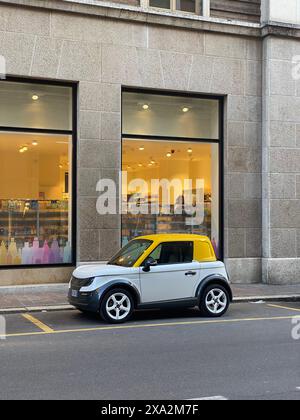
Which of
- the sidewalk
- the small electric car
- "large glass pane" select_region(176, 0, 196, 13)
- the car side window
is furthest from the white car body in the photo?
"large glass pane" select_region(176, 0, 196, 13)

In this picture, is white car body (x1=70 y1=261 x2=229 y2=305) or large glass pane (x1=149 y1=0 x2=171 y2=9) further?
large glass pane (x1=149 y1=0 x2=171 y2=9)

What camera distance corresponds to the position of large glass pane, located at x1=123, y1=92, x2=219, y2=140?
52.5 ft

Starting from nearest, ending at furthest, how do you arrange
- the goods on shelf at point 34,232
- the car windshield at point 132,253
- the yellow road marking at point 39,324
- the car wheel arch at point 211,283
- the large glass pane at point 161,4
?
the yellow road marking at point 39,324, the car windshield at point 132,253, the car wheel arch at point 211,283, the goods on shelf at point 34,232, the large glass pane at point 161,4

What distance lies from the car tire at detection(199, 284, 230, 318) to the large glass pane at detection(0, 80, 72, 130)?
20.6ft

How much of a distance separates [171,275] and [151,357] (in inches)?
129

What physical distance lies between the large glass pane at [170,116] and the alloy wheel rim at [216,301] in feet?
20.1

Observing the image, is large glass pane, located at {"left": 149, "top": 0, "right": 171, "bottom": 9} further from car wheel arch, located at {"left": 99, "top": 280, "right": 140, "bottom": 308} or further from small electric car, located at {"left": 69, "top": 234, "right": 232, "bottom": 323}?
car wheel arch, located at {"left": 99, "top": 280, "right": 140, "bottom": 308}

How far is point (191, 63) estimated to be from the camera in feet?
53.1

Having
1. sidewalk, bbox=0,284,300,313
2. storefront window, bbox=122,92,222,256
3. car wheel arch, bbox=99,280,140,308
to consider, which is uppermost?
storefront window, bbox=122,92,222,256

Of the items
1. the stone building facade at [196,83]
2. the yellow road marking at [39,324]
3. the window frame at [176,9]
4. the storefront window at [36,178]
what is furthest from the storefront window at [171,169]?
the yellow road marking at [39,324]

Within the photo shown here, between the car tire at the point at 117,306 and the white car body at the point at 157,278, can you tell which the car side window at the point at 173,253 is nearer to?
the white car body at the point at 157,278

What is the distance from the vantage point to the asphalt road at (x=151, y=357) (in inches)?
244

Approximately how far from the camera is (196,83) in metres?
16.3
